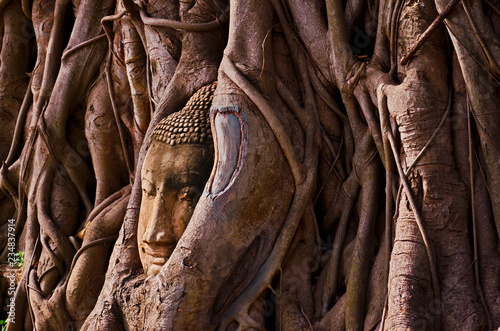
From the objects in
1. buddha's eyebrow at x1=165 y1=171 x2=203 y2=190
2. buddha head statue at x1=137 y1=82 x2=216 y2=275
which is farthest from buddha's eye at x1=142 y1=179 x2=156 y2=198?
buddha's eyebrow at x1=165 y1=171 x2=203 y2=190

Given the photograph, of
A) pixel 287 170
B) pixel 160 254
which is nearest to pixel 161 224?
pixel 160 254

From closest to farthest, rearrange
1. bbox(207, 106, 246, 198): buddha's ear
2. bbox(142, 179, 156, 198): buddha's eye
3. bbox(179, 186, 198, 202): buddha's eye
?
bbox(207, 106, 246, 198): buddha's ear < bbox(179, 186, 198, 202): buddha's eye < bbox(142, 179, 156, 198): buddha's eye

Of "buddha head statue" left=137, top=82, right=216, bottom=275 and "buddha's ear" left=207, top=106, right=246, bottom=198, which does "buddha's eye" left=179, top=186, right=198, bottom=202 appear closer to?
"buddha head statue" left=137, top=82, right=216, bottom=275

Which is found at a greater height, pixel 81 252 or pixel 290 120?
pixel 290 120

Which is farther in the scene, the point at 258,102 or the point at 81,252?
the point at 81,252

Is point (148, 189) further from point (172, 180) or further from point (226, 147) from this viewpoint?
point (226, 147)

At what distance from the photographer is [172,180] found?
155 inches

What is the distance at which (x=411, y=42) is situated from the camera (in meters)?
3.38

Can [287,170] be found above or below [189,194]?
above

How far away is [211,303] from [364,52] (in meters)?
1.31

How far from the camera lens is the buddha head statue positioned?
12.8 feet

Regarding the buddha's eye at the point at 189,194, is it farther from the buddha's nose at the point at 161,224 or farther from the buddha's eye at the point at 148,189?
the buddha's eye at the point at 148,189

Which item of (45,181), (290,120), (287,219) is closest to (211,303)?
(287,219)

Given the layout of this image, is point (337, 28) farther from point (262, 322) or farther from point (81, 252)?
point (81, 252)
